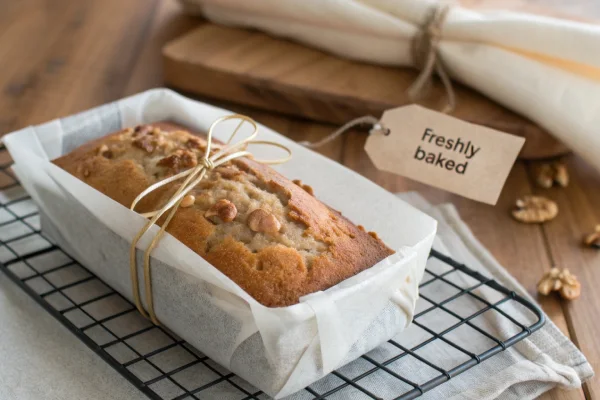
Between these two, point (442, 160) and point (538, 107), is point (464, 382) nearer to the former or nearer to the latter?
point (442, 160)

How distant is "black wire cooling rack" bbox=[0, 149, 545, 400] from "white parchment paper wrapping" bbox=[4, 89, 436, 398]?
38 millimetres

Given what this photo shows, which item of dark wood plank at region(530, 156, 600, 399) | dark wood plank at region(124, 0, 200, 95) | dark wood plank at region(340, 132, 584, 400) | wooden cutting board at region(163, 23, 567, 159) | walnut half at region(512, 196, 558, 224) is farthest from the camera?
dark wood plank at region(124, 0, 200, 95)

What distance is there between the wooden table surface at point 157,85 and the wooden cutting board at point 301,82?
0.05 meters

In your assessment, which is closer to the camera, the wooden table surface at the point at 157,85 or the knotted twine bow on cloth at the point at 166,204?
the knotted twine bow on cloth at the point at 166,204

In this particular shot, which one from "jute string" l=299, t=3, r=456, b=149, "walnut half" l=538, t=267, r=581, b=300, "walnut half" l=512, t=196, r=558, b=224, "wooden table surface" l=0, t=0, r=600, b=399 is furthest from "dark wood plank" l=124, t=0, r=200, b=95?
"walnut half" l=538, t=267, r=581, b=300

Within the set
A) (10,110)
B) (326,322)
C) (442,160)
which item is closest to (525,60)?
(442,160)

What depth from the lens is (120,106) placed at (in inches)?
56.0

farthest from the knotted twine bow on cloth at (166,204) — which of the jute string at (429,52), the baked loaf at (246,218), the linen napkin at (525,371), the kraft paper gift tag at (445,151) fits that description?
the jute string at (429,52)

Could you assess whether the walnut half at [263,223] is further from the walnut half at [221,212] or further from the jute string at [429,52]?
the jute string at [429,52]

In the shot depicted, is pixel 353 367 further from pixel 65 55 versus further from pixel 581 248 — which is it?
pixel 65 55

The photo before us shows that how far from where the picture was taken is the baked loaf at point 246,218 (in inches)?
39.4

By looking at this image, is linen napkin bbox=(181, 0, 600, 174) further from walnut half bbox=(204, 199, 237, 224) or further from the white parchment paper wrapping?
walnut half bbox=(204, 199, 237, 224)

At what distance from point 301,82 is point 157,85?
1.32 ft

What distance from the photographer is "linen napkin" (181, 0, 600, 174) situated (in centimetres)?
149
